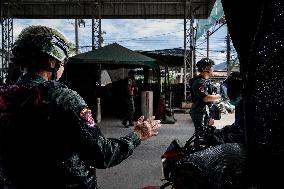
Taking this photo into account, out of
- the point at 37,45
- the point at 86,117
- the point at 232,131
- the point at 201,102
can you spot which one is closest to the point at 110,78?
the point at 201,102

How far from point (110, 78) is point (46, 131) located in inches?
725

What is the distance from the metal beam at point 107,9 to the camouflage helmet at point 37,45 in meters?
19.7

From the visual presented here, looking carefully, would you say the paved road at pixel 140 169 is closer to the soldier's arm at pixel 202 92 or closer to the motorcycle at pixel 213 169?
the soldier's arm at pixel 202 92

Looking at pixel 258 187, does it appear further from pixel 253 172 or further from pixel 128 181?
pixel 128 181

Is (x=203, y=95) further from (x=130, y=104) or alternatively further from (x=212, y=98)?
(x=130, y=104)

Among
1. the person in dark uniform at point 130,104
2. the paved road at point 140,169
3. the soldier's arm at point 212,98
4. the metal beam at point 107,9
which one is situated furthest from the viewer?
the metal beam at point 107,9

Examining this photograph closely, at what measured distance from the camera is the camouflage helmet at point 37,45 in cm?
192

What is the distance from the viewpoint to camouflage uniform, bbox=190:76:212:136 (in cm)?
681

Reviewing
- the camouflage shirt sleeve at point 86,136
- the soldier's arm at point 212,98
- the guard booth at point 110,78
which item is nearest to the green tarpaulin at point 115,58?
the guard booth at point 110,78

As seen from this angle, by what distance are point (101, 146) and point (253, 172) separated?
738mm

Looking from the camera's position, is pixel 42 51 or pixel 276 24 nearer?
pixel 276 24

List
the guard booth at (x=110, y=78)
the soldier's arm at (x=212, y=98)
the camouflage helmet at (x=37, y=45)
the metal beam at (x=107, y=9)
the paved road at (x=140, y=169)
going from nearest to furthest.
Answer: the camouflage helmet at (x=37, y=45) < the paved road at (x=140, y=169) < the soldier's arm at (x=212, y=98) < the guard booth at (x=110, y=78) < the metal beam at (x=107, y=9)

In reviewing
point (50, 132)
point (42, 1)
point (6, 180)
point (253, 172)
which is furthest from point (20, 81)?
point (42, 1)

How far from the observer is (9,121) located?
1857mm
